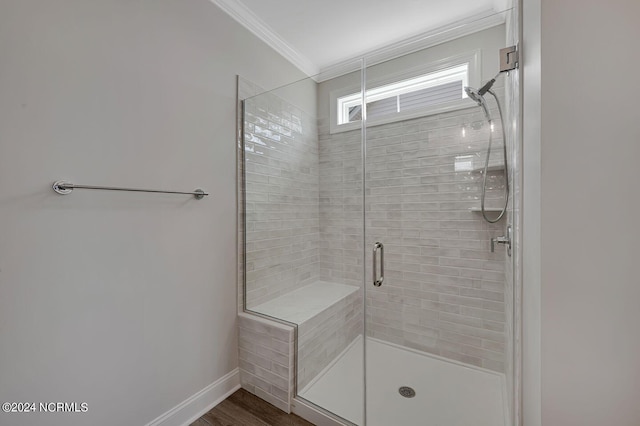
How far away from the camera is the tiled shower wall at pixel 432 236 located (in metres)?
1.84

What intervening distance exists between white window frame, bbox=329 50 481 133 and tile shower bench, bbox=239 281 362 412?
57.5 inches

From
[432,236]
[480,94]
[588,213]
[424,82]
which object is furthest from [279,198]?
[588,213]

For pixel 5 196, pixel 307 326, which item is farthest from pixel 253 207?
pixel 5 196

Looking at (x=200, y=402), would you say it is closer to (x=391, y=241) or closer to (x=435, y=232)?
(x=391, y=241)

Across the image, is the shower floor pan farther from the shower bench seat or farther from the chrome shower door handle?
the chrome shower door handle

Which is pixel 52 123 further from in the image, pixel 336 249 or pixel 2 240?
pixel 336 249

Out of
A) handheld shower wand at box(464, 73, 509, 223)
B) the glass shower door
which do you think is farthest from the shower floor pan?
handheld shower wand at box(464, 73, 509, 223)

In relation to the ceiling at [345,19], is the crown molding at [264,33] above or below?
below

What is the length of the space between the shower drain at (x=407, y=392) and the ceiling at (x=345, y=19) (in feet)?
8.73

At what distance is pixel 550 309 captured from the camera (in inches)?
25.3

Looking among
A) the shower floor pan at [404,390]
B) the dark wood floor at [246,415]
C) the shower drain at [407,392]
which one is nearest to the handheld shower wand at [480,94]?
the shower floor pan at [404,390]

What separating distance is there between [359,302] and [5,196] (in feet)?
6.51

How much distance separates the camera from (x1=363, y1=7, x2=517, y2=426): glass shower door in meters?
1.78

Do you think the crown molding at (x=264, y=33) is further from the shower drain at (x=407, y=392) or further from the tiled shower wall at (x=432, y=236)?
the shower drain at (x=407, y=392)
